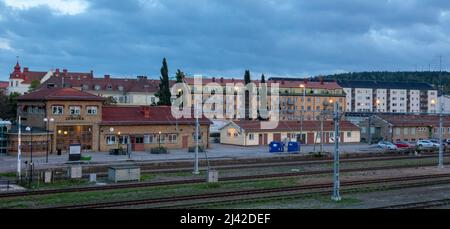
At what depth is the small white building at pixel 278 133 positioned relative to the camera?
6744cm

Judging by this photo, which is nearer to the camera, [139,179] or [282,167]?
[139,179]

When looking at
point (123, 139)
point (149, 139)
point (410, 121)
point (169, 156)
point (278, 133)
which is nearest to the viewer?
point (169, 156)

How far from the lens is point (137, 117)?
5991 centimetres

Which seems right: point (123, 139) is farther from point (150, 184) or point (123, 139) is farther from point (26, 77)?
point (26, 77)

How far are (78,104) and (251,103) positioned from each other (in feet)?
187

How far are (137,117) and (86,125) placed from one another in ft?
21.0

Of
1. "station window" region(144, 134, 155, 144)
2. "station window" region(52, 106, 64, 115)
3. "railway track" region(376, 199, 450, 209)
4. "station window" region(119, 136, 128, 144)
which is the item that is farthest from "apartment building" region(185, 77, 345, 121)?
"railway track" region(376, 199, 450, 209)

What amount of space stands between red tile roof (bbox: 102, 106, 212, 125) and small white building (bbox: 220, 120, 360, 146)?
6136mm

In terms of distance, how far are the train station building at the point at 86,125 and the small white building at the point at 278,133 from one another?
8.36 meters

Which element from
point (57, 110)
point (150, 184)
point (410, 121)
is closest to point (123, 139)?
point (57, 110)

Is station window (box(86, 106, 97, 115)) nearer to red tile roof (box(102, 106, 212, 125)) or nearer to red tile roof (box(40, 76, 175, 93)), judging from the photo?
red tile roof (box(102, 106, 212, 125))
